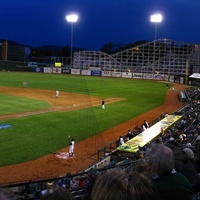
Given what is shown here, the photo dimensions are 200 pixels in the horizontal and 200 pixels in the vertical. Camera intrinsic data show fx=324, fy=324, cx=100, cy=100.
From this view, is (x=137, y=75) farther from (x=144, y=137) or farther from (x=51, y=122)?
(x=144, y=137)

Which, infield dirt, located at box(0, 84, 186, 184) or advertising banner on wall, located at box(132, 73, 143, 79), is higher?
advertising banner on wall, located at box(132, 73, 143, 79)

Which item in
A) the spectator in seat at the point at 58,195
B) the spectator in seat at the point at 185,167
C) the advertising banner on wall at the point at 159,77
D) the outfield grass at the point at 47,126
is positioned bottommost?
the outfield grass at the point at 47,126

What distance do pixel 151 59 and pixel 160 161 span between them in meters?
105

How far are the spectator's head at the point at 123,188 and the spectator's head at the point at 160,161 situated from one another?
133 cm

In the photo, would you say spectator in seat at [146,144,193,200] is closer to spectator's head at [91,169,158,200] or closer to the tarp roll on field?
spectator's head at [91,169,158,200]

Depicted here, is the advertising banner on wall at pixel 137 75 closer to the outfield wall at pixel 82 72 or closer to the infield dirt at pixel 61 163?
the outfield wall at pixel 82 72

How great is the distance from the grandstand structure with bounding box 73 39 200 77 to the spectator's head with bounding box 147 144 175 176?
3488 inches

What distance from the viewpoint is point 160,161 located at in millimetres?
3568

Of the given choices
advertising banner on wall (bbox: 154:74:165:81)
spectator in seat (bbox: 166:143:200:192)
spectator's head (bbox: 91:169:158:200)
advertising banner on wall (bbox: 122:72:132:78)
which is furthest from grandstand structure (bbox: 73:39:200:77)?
spectator's head (bbox: 91:169:158:200)

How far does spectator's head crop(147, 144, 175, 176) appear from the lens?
353 centimetres

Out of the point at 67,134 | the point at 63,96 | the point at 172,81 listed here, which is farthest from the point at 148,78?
the point at 67,134

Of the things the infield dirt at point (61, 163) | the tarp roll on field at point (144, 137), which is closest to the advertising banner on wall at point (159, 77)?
the infield dirt at point (61, 163)

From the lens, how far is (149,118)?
2934 cm

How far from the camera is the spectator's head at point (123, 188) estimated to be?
212 cm
